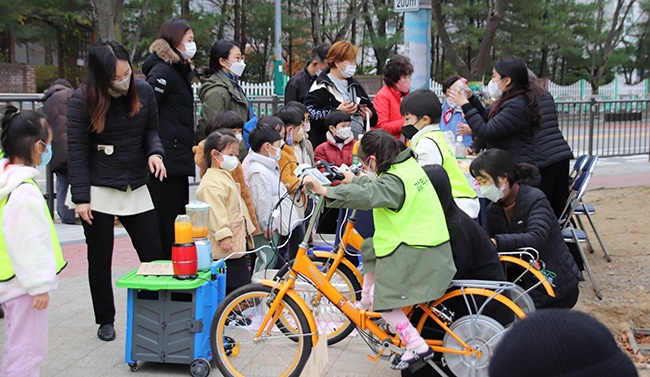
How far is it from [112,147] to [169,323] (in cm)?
122

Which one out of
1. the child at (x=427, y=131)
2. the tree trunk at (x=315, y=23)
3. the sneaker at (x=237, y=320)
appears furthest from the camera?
the tree trunk at (x=315, y=23)

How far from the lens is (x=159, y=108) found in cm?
568

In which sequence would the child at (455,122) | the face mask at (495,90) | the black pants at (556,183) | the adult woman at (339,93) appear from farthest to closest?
1. the child at (455,122)
2. the adult woman at (339,93)
3. the black pants at (556,183)
4. the face mask at (495,90)

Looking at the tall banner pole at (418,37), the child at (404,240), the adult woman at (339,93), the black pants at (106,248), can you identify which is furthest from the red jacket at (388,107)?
the child at (404,240)

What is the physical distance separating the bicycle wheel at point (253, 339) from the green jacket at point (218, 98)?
2.07m

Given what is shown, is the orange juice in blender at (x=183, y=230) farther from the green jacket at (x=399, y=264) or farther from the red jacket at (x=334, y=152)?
the red jacket at (x=334, y=152)

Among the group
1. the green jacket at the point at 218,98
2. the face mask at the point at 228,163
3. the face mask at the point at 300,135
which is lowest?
the face mask at the point at 228,163

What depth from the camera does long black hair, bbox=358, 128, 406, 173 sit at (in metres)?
4.08

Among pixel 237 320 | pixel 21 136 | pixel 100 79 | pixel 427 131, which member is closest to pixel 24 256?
pixel 21 136

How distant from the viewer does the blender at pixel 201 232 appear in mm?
4562

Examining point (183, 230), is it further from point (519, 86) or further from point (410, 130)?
point (519, 86)

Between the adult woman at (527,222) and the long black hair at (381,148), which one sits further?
the adult woman at (527,222)

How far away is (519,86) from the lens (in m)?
5.73

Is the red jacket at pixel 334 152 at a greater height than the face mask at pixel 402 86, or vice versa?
the face mask at pixel 402 86
